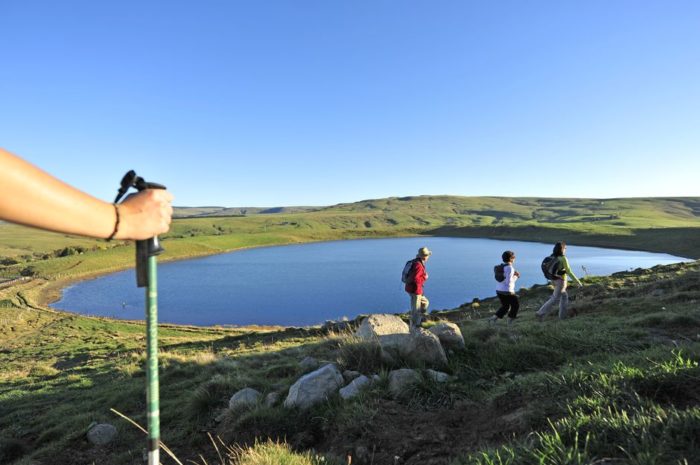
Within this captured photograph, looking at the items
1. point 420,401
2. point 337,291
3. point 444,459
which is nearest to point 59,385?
point 420,401

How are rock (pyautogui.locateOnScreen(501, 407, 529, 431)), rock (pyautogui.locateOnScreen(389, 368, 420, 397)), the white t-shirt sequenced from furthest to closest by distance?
the white t-shirt → rock (pyautogui.locateOnScreen(389, 368, 420, 397)) → rock (pyautogui.locateOnScreen(501, 407, 529, 431))

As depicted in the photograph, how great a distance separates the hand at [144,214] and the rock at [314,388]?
387cm

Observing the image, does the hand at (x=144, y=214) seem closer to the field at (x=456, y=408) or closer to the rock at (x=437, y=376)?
the field at (x=456, y=408)

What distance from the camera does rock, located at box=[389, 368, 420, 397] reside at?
5104 mm

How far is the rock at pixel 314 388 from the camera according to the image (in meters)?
5.39

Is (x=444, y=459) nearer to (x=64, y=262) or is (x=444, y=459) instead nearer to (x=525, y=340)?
(x=525, y=340)

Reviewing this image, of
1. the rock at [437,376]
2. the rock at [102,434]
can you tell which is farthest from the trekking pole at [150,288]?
the rock at [102,434]

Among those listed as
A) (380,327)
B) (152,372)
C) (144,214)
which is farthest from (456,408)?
(144,214)

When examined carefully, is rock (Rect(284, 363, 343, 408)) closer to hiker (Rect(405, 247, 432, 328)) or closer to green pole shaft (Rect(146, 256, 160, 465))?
green pole shaft (Rect(146, 256, 160, 465))

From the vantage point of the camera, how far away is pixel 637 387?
3676mm

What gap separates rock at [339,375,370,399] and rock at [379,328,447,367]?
84cm

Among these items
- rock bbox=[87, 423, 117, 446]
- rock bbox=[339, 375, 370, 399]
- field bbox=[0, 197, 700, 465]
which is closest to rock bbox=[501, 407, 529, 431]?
field bbox=[0, 197, 700, 465]

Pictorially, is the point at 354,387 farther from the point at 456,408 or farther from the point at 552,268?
the point at 552,268

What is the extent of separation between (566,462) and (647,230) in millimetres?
130175
